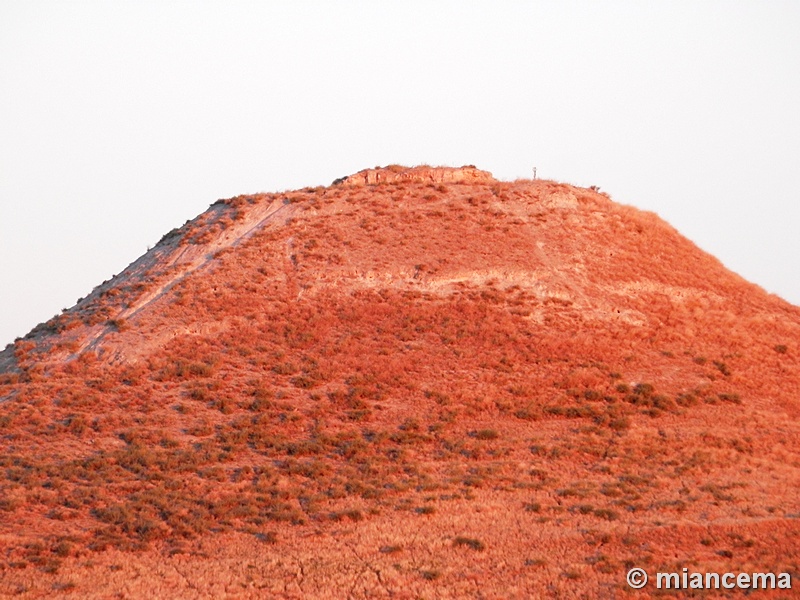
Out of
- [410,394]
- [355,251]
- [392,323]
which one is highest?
[355,251]

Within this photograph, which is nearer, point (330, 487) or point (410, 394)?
point (330, 487)

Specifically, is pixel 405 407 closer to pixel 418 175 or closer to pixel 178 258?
pixel 178 258

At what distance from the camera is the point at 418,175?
47.2 metres

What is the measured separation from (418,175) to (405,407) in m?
17.9

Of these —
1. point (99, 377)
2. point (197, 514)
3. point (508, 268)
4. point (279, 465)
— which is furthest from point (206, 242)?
point (197, 514)

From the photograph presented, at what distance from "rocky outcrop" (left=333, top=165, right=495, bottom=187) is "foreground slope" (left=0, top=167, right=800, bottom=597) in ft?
0.52

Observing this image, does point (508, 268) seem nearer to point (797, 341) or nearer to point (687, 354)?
point (687, 354)

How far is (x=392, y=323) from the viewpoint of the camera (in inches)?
1475

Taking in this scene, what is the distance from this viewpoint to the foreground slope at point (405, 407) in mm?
22875

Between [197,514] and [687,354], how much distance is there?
21.3m

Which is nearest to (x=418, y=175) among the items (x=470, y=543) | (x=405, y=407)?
(x=405, y=407)

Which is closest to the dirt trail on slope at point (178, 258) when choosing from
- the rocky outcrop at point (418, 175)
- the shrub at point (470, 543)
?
the rocky outcrop at point (418, 175)

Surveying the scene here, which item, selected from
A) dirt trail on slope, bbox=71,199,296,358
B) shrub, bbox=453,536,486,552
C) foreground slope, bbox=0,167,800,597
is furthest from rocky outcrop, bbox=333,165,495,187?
shrub, bbox=453,536,486,552

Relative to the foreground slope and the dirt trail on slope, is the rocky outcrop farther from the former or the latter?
the dirt trail on slope
